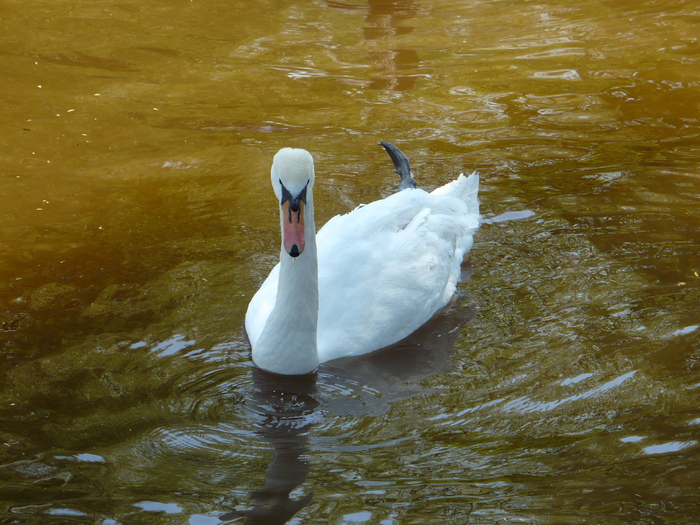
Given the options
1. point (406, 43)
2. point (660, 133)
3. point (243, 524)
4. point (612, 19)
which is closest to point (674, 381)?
point (243, 524)

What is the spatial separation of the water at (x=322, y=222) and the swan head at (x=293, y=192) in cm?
104

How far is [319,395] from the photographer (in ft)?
17.9

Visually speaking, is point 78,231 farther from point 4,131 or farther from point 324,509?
point 324,509

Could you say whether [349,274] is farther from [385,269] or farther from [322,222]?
[322,222]

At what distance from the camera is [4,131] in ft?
31.6

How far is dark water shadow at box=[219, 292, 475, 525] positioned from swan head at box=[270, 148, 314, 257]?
1.00m

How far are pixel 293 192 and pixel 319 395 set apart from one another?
1311 mm

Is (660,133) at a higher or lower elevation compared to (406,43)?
lower

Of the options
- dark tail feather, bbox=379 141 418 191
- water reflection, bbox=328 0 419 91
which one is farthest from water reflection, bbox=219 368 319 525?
water reflection, bbox=328 0 419 91

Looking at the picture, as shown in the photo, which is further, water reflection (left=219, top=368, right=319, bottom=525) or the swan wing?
the swan wing

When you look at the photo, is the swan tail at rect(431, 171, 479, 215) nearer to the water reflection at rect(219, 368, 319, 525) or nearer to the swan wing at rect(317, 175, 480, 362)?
the swan wing at rect(317, 175, 480, 362)

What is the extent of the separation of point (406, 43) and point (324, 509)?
9.55 metres

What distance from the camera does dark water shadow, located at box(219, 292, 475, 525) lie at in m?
4.39

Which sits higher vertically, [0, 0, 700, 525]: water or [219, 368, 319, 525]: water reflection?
[0, 0, 700, 525]: water
